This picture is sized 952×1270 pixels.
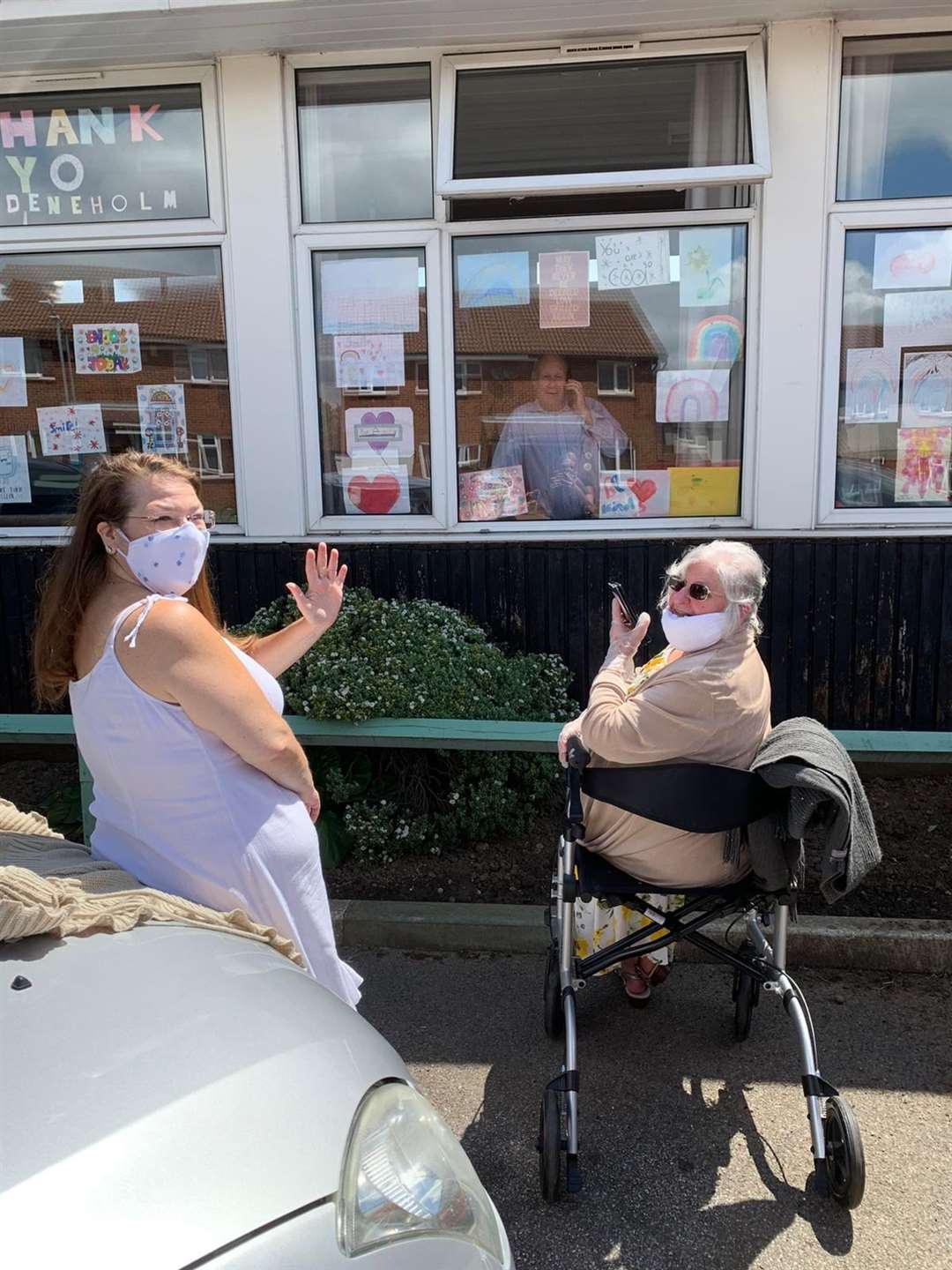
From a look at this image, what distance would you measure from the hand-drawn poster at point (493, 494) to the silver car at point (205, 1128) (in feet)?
12.4

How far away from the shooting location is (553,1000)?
3.11m

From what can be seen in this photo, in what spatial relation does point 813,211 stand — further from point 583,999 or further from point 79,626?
point 79,626

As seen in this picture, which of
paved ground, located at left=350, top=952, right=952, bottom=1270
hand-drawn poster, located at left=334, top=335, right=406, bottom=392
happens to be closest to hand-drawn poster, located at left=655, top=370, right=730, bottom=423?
hand-drawn poster, located at left=334, top=335, right=406, bottom=392

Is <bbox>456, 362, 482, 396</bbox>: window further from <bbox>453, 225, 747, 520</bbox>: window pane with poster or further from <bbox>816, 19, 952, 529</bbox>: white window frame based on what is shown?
<bbox>816, 19, 952, 529</bbox>: white window frame

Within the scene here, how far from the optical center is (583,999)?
342 centimetres

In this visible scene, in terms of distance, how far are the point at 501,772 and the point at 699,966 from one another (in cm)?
123

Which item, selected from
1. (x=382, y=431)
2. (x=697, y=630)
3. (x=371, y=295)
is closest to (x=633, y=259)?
(x=371, y=295)

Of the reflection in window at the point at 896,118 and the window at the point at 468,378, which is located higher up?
the reflection in window at the point at 896,118

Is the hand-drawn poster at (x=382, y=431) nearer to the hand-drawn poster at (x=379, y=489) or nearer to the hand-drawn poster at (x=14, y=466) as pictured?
the hand-drawn poster at (x=379, y=489)

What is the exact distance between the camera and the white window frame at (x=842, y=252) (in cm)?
468

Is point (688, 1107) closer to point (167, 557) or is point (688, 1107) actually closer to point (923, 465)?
point (167, 557)

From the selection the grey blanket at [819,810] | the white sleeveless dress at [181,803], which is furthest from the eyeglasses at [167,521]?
the grey blanket at [819,810]

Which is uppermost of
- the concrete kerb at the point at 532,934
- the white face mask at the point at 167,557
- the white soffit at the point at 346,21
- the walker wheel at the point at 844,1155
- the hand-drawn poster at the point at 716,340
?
the white soffit at the point at 346,21

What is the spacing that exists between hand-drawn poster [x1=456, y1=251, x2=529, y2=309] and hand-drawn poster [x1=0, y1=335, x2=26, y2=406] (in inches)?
98.9
